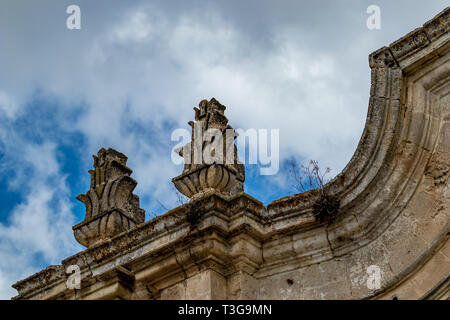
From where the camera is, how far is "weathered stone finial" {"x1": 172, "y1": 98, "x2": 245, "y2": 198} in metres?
7.63

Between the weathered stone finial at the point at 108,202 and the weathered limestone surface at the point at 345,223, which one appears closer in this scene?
the weathered limestone surface at the point at 345,223

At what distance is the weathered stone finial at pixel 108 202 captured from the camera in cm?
823

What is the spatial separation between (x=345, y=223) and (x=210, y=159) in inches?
62.2

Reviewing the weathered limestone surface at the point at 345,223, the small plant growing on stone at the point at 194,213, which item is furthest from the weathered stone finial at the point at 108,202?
the small plant growing on stone at the point at 194,213

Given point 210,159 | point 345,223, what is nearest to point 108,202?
point 210,159

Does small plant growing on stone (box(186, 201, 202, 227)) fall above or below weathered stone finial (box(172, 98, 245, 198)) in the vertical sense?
below

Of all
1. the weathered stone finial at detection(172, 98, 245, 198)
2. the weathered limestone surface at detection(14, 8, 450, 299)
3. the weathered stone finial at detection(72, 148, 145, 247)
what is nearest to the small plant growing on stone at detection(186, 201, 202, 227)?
the weathered limestone surface at detection(14, 8, 450, 299)

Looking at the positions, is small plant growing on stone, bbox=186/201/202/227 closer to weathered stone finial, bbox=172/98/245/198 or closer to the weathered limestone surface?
the weathered limestone surface

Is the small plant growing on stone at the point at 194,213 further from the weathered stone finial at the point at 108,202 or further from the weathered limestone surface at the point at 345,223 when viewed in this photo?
the weathered stone finial at the point at 108,202

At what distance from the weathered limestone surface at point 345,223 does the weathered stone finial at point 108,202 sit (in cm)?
81

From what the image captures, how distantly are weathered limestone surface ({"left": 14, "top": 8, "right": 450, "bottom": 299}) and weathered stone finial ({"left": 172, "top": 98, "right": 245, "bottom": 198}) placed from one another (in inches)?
10.0

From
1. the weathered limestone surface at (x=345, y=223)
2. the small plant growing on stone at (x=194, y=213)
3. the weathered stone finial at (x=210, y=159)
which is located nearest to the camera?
the weathered limestone surface at (x=345, y=223)

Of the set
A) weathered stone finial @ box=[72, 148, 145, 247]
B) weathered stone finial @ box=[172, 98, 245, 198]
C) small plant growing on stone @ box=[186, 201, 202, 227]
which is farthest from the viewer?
weathered stone finial @ box=[72, 148, 145, 247]

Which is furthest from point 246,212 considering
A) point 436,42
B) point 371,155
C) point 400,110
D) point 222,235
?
point 436,42
